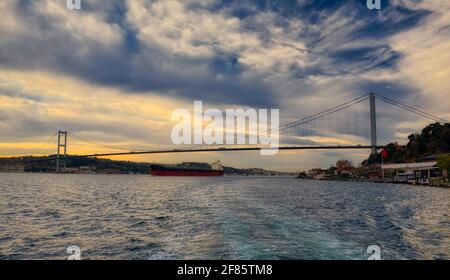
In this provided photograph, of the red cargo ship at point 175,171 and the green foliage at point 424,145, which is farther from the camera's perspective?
the red cargo ship at point 175,171

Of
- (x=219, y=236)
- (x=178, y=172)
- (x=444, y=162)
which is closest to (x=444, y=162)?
(x=444, y=162)

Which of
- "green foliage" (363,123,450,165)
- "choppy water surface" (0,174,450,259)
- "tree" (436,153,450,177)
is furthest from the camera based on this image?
"green foliage" (363,123,450,165)

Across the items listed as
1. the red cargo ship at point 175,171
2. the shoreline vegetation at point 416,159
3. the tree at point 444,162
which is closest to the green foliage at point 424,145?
the shoreline vegetation at point 416,159

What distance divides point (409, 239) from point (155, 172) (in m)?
132

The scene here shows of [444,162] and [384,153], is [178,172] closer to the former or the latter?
[384,153]

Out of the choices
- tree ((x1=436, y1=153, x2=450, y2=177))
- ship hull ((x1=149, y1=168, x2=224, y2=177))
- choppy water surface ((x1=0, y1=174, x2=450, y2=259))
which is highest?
tree ((x1=436, y1=153, x2=450, y2=177))

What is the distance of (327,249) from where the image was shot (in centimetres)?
1037

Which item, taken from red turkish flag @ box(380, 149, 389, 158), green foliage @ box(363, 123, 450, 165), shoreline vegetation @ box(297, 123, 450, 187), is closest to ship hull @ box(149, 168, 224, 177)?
shoreline vegetation @ box(297, 123, 450, 187)

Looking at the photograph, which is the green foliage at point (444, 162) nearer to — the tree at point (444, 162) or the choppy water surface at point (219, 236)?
the tree at point (444, 162)

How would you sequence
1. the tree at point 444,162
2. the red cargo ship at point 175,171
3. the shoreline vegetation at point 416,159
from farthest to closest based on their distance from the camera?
the red cargo ship at point 175,171, the shoreline vegetation at point 416,159, the tree at point 444,162

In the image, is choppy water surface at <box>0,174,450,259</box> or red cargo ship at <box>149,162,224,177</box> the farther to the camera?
red cargo ship at <box>149,162,224,177</box>

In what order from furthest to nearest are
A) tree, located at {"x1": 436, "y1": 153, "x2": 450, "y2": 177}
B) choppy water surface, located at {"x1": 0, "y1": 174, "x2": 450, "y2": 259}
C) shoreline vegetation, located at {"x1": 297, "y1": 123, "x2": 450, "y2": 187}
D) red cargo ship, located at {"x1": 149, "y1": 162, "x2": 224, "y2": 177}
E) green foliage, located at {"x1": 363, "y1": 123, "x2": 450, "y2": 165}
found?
red cargo ship, located at {"x1": 149, "y1": 162, "x2": 224, "y2": 177} → green foliage, located at {"x1": 363, "y1": 123, "x2": 450, "y2": 165} → shoreline vegetation, located at {"x1": 297, "y1": 123, "x2": 450, "y2": 187} → tree, located at {"x1": 436, "y1": 153, "x2": 450, "y2": 177} → choppy water surface, located at {"x1": 0, "y1": 174, "x2": 450, "y2": 259}

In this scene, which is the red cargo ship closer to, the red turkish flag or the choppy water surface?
the red turkish flag

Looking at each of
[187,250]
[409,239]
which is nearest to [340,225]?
[409,239]
